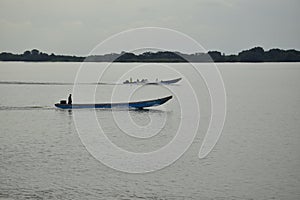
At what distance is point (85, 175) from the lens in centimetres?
2577

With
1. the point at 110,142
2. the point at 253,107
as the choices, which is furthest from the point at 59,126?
the point at 253,107

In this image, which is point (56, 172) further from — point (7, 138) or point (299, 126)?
point (299, 126)

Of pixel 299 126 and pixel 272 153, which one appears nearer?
pixel 272 153

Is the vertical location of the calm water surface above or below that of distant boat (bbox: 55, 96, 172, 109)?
below

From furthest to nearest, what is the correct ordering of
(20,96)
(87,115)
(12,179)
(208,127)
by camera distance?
(20,96), (87,115), (208,127), (12,179)

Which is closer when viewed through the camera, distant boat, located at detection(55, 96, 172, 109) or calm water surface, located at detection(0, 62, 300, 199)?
calm water surface, located at detection(0, 62, 300, 199)

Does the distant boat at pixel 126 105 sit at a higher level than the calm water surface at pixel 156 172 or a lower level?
higher

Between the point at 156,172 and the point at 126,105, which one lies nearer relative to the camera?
the point at 156,172

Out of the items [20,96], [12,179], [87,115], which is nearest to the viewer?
[12,179]

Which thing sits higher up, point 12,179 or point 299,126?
point 299,126

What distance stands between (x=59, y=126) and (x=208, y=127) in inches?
428

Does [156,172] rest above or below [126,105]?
below

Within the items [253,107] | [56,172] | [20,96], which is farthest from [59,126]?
[20,96]

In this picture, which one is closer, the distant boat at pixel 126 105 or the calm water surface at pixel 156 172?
the calm water surface at pixel 156 172
